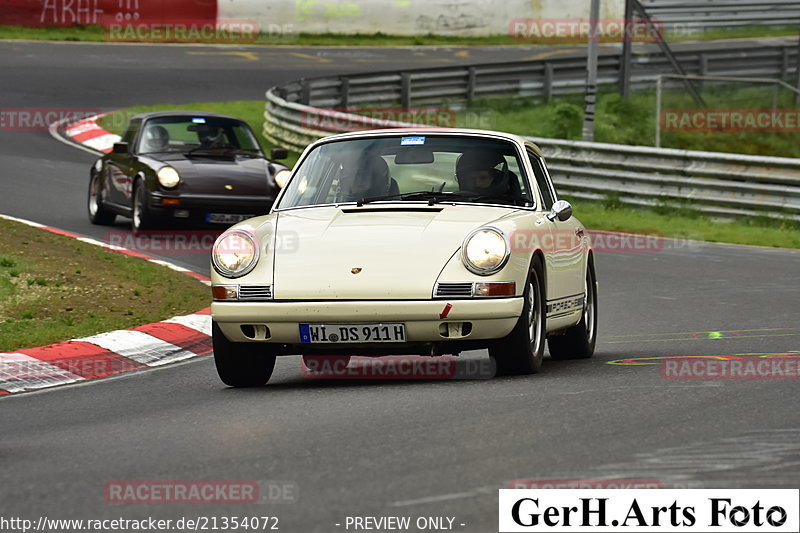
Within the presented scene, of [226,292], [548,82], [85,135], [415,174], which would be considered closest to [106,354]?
[226,292]

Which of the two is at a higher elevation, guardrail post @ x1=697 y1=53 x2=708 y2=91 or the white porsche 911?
guardrail post @ x1=697 y1=53 x2=708 y2=91

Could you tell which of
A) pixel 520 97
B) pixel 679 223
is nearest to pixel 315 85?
pixel 520 97

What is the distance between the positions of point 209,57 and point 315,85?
9.20 metres

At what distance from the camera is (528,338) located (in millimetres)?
7922

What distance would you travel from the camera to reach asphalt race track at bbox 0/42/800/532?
17.0ft

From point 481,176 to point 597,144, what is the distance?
503 inches

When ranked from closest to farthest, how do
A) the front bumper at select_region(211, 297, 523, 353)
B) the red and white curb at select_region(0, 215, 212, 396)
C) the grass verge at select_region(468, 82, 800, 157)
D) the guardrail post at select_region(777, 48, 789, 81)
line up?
the front bumper at select_region(211, 297, 523, 353) < the red and white curb at select_region(0, 215, 212, 396) < the grass verge at select_region(468, 82, 800, 157) < the guardrail post at select_region(777, 48, 789, 81)

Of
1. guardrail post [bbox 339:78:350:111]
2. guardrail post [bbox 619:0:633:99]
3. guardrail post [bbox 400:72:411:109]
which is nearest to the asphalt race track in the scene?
guardrail post [bbox 619:0:633:99]

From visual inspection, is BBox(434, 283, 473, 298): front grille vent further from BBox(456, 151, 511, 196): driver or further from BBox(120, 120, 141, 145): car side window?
BBox(120, 120, 141, 145): car side window

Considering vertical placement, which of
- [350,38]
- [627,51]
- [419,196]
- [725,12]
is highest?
[725,12]

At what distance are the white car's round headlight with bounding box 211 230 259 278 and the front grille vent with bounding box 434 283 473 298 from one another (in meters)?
1.05

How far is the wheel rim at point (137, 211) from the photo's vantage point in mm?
16188

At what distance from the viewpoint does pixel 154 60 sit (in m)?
37.0
